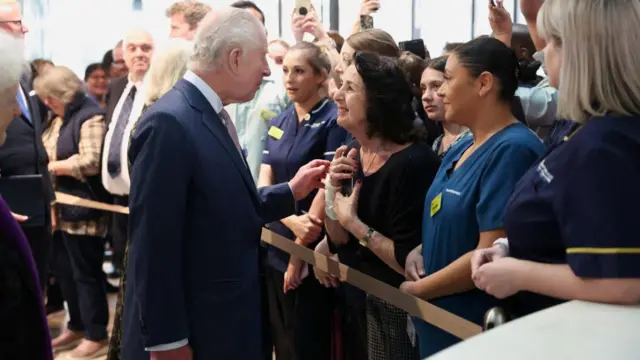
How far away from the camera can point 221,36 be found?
89.0 inches

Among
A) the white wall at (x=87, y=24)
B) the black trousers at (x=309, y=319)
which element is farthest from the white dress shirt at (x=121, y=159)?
the white wall at (x=87, y=24)

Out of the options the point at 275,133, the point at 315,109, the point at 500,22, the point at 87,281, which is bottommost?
the point at 87,281

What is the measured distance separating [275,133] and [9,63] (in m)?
1.80

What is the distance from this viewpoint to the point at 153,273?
83.2 inches

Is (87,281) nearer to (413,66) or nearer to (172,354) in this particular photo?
(413,66)

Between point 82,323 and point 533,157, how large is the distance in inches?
147

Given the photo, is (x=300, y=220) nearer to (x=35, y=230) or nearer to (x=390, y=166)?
(x=390, y=166)

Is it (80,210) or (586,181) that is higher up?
(586,181)

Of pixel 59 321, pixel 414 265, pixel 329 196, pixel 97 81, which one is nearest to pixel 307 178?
pixel 329 196

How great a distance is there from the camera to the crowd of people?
1.50 m

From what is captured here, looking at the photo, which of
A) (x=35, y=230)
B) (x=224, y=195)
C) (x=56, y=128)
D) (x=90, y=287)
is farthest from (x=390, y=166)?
(x=56, y=128)

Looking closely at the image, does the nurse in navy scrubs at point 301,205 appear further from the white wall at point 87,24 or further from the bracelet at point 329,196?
the white wall at point 87,24

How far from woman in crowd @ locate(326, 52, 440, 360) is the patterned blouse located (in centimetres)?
231

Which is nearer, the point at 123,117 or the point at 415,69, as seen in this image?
the point at 415,69
